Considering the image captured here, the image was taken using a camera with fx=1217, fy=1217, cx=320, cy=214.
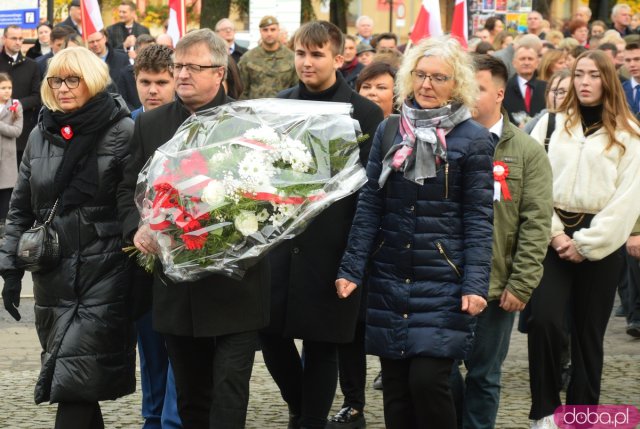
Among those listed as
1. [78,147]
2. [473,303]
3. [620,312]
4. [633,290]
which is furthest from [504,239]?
[620,312]

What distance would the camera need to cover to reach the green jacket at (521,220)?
6.06m

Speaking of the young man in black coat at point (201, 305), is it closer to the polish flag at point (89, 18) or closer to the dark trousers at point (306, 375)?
the dark trousers at point (306, 375)

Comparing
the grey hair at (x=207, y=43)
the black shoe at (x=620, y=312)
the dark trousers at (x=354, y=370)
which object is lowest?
the black shoe at (x=620, y=312)

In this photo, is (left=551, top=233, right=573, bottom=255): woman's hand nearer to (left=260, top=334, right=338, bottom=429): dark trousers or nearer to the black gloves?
(left=260, top=334, right=338, bottom=429): dark trousers

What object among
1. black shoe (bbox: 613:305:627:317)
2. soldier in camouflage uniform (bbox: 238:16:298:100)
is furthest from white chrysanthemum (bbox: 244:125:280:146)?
soldier in camouflage uniform (bbox: 238:16:298:100)

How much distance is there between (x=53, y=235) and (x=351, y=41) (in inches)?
365

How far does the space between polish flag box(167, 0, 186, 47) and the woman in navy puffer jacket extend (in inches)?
349

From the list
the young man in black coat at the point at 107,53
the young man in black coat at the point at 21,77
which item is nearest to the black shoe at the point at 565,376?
the young man in black coat at the point at 107,53

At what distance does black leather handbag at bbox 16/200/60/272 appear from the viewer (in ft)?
18.5

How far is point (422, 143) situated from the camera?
5359 millimetres

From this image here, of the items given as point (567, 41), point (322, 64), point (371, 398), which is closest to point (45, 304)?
point (322, 64)

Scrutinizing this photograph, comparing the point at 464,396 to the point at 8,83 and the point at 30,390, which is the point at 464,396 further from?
the point at 8,83

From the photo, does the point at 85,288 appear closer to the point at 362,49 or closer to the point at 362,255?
the point at 362,255

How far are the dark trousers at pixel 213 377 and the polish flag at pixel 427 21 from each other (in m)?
7.80
